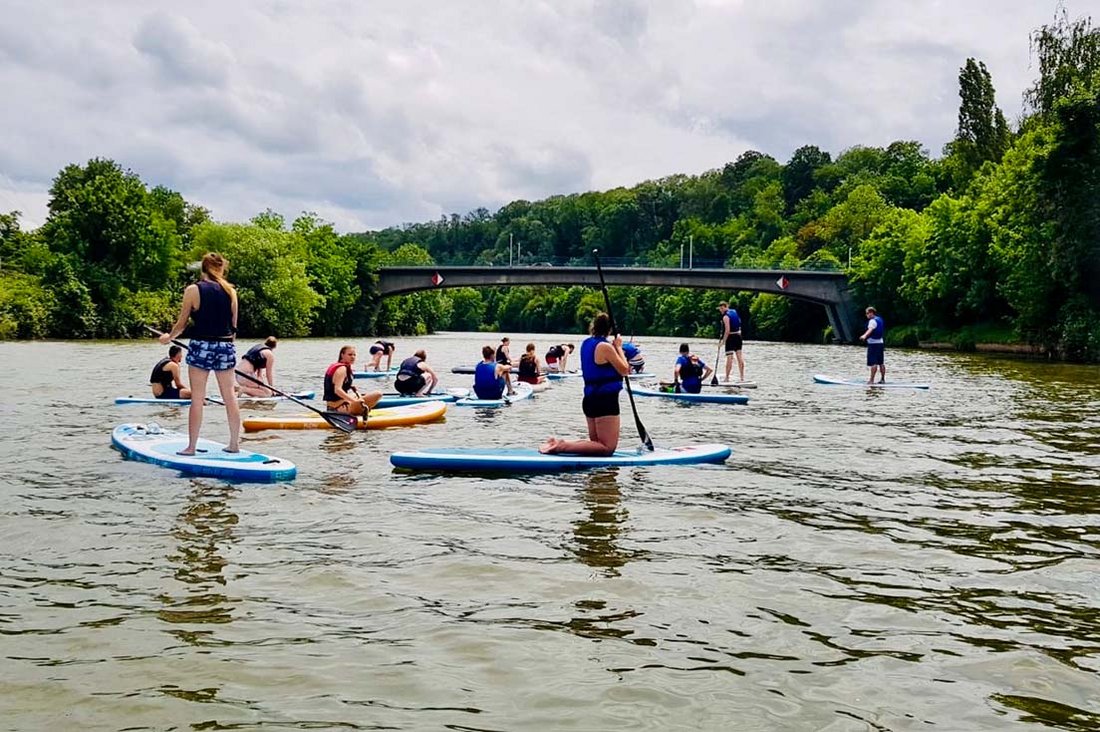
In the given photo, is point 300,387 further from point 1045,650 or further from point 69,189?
point 69,189

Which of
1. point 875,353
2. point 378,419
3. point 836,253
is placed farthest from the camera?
point 836,253

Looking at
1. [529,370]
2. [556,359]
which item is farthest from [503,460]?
[556,359]

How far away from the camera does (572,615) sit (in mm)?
6129

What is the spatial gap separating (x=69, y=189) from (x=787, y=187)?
109980 millimetres

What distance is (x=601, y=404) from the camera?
11.7 m

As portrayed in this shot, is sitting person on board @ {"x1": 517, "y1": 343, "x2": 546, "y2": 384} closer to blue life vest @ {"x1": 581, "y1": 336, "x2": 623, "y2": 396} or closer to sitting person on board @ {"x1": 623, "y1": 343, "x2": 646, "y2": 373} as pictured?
sitting person on board @ {"x1": 623, "y1": 343, "x2": 646, "y2": 373}

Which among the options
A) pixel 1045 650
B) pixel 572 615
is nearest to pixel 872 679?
pixel 1045 650

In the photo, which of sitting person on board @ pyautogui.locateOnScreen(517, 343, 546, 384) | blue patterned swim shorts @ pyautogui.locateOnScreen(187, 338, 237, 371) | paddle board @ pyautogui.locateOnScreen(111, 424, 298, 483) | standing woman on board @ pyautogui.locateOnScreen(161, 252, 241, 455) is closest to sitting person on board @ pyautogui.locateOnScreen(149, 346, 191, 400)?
paddle board @ pyautogui.locateOnScreen(111, 424, 298, 483)

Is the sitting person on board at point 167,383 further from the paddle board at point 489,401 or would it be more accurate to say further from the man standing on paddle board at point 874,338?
the man standing on paddle board at point 874,338

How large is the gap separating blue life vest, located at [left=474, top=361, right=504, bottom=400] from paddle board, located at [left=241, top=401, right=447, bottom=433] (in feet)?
6.34

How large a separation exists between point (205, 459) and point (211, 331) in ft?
4.76

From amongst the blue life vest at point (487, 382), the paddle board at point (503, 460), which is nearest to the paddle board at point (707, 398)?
the blue life vest at point (487, 382)

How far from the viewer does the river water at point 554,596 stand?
187 inches

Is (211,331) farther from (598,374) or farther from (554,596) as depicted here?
(554,596)
